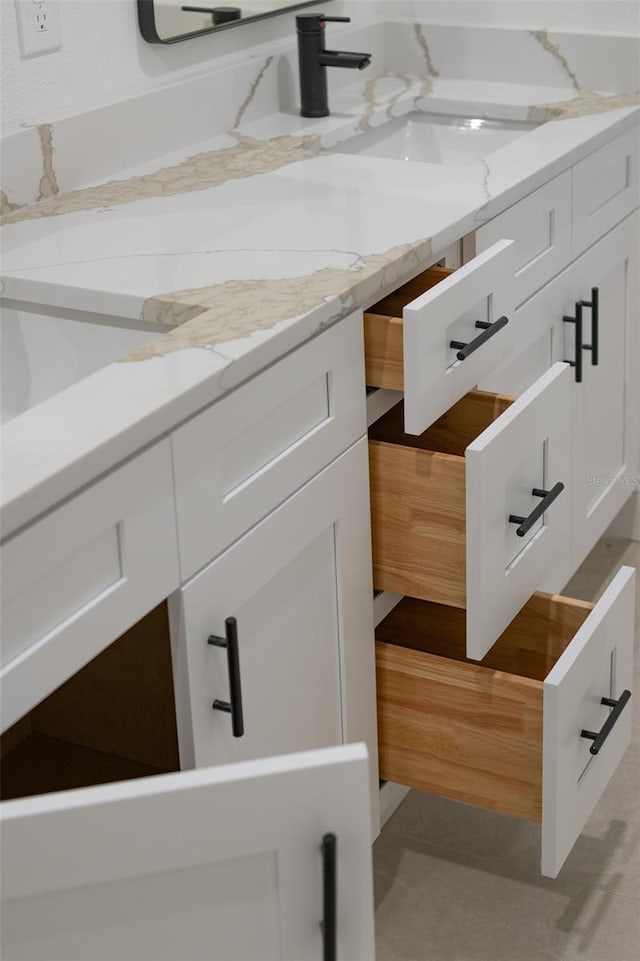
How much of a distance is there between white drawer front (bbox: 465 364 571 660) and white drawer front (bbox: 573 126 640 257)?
568mm

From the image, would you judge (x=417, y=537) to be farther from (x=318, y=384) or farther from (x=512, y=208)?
Result: (x=512, y=208)

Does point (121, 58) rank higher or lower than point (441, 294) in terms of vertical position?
higher

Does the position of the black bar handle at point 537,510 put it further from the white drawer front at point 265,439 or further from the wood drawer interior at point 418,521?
the white drawer front at point 265,439

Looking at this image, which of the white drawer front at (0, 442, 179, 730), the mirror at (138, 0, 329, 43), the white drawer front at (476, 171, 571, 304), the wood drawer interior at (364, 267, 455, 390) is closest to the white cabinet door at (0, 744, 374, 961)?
the white drawer front at (0, 442, 179, 730)

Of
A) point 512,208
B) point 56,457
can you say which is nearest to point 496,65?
point 512,208

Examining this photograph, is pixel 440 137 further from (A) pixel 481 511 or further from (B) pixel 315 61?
(A) pixel 481 511

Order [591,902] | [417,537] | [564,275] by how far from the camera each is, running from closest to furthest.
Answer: [417,537]
[591,902]
[564,275]

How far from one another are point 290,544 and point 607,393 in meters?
1.17

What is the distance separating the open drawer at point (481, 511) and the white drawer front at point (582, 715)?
0.11 m

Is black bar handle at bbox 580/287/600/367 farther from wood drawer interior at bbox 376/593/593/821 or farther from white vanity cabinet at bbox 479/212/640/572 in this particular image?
wood drawer interior at bbox 376/593/593/821

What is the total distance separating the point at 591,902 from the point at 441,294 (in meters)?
0.90

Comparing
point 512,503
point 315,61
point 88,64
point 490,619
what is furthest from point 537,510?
point 315,61

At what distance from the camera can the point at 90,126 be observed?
5.96 ft

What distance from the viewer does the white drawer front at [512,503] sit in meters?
1.44
